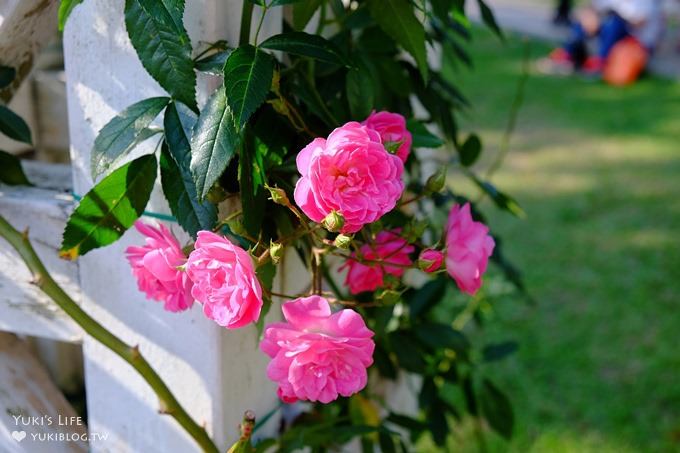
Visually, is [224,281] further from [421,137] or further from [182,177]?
[421,137]

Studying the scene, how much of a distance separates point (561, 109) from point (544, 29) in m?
4.14

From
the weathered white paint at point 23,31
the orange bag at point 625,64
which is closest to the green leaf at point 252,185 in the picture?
the weathered white paint at point 23,31

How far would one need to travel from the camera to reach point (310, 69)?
96 centimetres

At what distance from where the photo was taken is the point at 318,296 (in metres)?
0.77

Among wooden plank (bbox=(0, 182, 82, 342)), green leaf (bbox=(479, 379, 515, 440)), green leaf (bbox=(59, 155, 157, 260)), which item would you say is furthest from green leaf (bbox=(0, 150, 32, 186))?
green leaf (bbox=(479, 379, 515, 440))

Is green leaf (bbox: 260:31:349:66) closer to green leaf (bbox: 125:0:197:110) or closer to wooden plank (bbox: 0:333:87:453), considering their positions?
green leaf (bbox: 125:0:197:110)

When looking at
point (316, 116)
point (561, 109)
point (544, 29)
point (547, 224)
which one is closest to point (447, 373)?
point (316, 116)

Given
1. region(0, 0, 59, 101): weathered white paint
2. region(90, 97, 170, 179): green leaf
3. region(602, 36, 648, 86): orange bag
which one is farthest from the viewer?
region(602, 36, 648, 86): orange bag

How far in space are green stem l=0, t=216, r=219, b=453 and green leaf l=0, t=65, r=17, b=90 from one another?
173mm

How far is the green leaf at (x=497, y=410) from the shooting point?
155 cm

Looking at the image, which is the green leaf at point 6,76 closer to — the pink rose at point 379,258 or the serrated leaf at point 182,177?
the serrated leaf at point 182,177

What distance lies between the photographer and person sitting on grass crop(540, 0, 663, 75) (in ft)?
24.4

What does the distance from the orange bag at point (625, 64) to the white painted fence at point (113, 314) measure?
6.48 meters

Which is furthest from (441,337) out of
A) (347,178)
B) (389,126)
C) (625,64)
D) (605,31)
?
(605,31)
